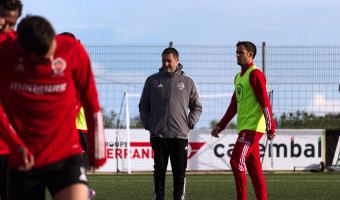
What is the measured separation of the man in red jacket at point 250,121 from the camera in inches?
301

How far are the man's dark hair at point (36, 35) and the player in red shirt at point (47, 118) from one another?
0.26ft

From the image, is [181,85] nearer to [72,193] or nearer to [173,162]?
[173,162]

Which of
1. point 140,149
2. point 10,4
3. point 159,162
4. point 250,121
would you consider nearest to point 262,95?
point 250,121

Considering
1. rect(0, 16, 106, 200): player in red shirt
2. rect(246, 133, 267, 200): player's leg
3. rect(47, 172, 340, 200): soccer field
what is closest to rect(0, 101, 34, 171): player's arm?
rect(0, 16, 106, 200): player in red shirt

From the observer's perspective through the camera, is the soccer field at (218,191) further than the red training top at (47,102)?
Yes

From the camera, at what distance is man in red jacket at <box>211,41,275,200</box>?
7.63m

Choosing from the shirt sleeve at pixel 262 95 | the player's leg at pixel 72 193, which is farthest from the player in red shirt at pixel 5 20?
the shirt sleeve at pixel 262 95

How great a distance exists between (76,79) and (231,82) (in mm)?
15059

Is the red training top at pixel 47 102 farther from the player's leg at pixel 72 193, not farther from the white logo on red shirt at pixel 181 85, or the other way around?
the white logo on red shirt at pixel 181 85

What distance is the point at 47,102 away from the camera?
3.99m

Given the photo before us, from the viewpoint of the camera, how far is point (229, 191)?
11.8 m

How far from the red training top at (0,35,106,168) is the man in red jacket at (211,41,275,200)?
12.4ft

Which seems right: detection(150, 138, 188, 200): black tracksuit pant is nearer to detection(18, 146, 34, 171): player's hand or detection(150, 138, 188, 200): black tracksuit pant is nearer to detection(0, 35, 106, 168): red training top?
detection(0, 35, 106, 168): red training top

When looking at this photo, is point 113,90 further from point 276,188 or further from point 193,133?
point 276,188
